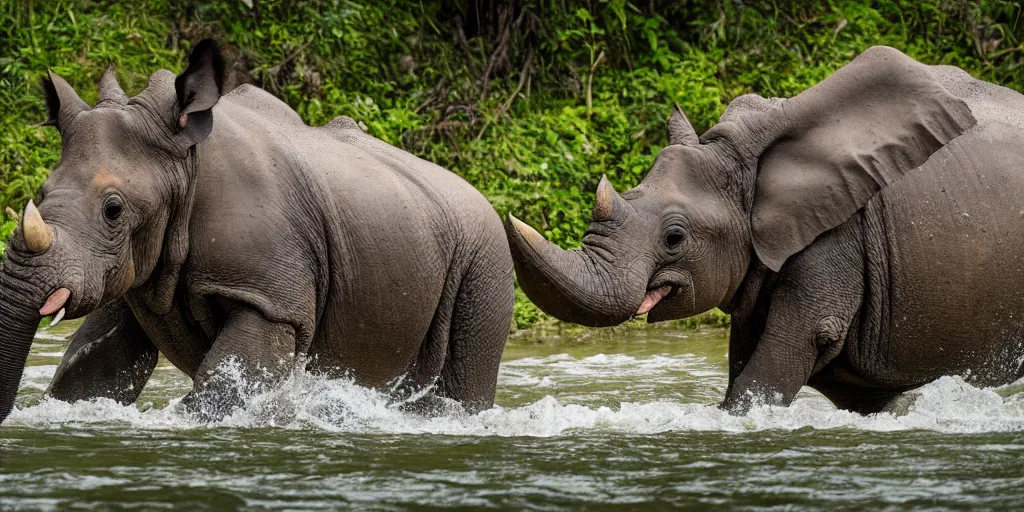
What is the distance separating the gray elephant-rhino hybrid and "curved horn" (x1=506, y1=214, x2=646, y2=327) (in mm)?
533

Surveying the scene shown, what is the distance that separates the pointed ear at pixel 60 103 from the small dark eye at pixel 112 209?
43 centimetres

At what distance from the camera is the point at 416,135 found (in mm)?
14188

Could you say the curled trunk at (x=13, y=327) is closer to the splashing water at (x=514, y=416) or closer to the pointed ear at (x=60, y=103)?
the splashing water at (x=514, y=416)

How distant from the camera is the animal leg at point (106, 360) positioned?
7.75 m

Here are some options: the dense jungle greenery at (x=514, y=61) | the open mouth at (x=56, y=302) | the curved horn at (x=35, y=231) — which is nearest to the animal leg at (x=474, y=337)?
the open mouth at (x=56, y=302)

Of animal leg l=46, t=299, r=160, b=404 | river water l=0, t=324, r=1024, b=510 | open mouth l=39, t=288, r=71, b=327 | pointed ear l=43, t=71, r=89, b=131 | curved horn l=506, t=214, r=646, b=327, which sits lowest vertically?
river water l=0, t=324, r=1024, b=510

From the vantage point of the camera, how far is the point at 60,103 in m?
7.09

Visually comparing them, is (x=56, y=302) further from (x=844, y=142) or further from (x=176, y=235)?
(x=844, y=142)

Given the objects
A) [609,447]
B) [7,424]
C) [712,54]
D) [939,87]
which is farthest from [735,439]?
[712,54]

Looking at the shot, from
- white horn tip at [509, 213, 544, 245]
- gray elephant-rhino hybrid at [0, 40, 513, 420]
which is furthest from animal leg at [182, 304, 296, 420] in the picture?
white horn tip at [509, 213, 544, 245]

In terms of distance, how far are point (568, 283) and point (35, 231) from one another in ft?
8.10

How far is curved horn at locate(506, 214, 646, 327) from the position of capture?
7656mm

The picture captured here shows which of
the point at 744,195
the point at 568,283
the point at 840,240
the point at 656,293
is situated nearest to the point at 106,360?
the point at 568,283

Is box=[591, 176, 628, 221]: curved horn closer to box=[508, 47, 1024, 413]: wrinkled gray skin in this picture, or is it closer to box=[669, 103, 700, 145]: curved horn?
box=[508, 47, 1024, 413]: wrinkled gray skin
